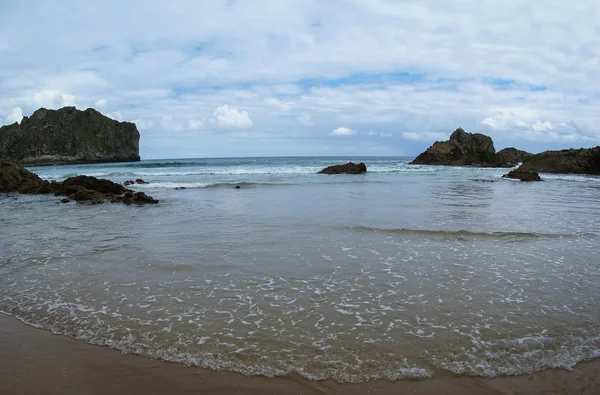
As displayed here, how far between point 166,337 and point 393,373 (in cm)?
254

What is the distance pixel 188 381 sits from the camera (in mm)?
3689

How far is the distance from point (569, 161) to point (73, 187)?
47.8 m

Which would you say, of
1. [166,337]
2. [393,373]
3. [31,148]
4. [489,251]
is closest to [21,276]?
[166,337]

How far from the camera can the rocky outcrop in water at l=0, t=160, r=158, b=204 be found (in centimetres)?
1834

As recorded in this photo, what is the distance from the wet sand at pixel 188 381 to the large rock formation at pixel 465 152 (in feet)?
213

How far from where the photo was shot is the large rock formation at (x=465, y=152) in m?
64.8

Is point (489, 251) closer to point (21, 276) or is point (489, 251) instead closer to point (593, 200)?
point (21, 276)

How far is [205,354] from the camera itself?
414cm

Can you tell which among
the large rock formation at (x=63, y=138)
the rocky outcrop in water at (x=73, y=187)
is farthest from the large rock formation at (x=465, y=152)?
the large rock formation at (x=63, y=138)

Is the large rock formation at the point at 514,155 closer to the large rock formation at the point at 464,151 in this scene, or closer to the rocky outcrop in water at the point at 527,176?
the large rock formation at the point at 464,151

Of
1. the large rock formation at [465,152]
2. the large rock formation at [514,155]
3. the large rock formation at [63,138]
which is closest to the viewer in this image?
the large rock formation at [465,152]

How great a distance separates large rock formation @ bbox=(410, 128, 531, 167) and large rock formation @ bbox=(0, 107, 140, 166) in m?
73.6

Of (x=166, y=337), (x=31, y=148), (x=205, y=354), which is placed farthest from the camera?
→ (x=31, y=148)

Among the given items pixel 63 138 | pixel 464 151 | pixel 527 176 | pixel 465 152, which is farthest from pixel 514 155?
pixel 63 138
